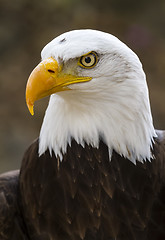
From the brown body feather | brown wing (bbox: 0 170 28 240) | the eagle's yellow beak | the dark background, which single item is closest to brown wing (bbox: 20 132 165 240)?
the brown body feather

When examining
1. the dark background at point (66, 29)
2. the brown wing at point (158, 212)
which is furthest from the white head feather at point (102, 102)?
the dark background at point (66, 29)

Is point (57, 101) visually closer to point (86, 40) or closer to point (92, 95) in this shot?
point (92, 95)

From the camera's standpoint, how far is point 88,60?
82.2 inches

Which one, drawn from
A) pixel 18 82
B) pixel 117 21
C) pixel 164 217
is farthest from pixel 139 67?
pixel 117 21

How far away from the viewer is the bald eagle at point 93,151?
2102 mm

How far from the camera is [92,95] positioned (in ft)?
7.04

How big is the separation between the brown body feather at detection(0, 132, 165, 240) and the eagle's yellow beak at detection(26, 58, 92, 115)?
1.06 ft

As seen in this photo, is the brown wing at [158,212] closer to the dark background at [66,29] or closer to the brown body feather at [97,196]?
the brown body feather at [97,196]

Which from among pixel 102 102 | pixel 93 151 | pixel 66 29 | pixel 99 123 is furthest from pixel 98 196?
pixel 66 29

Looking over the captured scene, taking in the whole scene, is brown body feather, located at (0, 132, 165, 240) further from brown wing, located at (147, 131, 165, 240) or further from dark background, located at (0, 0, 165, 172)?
dark background, located at (0, 0, 165, 172)

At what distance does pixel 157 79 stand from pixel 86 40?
578 cm

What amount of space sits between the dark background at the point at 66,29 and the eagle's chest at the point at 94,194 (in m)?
4.98

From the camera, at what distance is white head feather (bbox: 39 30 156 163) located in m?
2.08

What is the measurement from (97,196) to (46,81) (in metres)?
0.66
